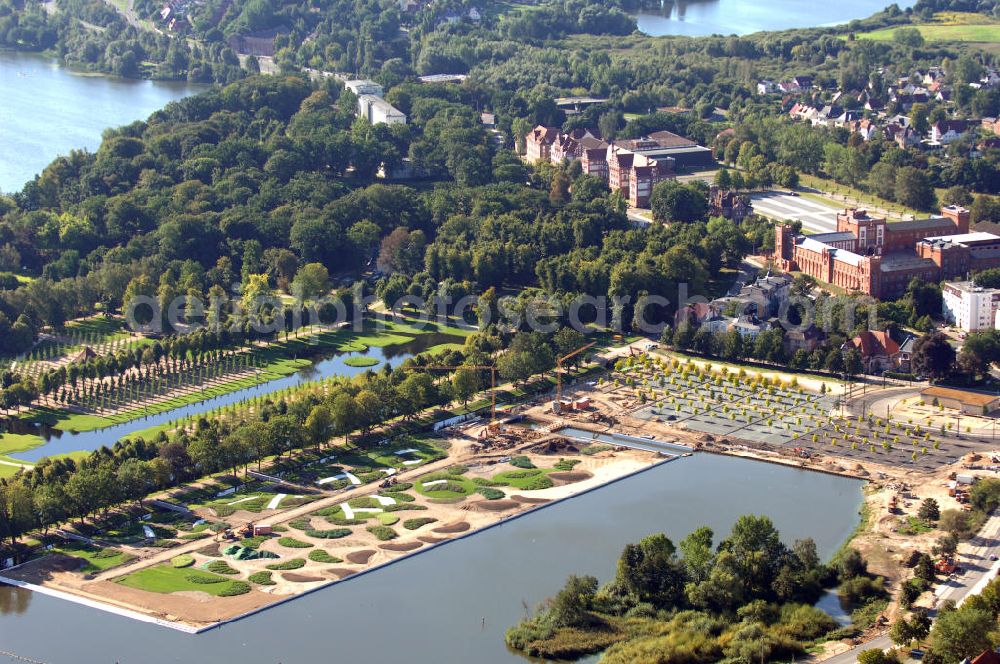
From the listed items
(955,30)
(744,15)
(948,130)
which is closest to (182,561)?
(948,130)

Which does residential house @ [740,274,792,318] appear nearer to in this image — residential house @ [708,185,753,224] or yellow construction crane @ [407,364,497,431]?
yellow construction crane @ [407,364,497,431]

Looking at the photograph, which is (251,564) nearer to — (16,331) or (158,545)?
(158,545)

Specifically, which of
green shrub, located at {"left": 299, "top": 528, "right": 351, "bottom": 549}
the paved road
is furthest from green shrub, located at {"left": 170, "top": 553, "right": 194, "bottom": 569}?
the paved road

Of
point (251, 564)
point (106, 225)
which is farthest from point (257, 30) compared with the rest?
point (251, 564)

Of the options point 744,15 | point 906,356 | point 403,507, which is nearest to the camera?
point 403,507

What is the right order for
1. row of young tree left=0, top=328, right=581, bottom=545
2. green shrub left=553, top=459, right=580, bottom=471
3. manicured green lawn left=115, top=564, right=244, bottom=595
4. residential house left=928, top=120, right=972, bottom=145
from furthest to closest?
residential house left=928, top=120, right=972, bottom=145
green shrub left=553, top=459, right=580, bottom=471
row of young tree left=0, top=328, right=581, bottom=545
manicured green lawn left=115, top=564, right=244, bottom=595

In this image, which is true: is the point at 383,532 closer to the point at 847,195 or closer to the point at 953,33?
the point at 847,195

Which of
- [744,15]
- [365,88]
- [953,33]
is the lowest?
[365,88]

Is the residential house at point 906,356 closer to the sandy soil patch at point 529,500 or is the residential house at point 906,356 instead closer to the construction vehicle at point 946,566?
the construction vehicle at point 946,566
